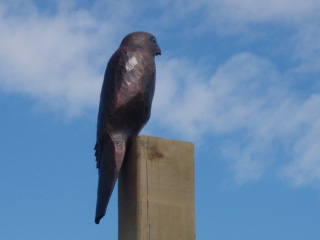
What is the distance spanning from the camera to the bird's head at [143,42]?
4734mm

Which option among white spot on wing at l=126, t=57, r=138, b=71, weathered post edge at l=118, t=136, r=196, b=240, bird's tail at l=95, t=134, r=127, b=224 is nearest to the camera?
weathered post edge at l=118, t=136, r=196, b=240

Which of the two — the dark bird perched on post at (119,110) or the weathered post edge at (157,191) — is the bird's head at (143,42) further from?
the weathered post edge at (157,191)

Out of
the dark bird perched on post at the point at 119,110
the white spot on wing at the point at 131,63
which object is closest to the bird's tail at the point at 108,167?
the dark bird perched on post at the point at 119,110

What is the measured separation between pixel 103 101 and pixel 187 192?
886 millimetres

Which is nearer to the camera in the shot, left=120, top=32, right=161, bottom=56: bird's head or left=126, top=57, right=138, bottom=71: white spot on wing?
left=126, top=57, right=138, bottom=71: white spot on wing

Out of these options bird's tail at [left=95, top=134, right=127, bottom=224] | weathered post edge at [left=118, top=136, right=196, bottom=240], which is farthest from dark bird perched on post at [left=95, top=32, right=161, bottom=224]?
weathered post edge at [left=118, top=136, right=196, bottom=240]

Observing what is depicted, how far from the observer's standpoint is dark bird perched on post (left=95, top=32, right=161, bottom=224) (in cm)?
415

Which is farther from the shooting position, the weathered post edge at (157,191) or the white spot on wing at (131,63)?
the white spot on wing at (131,63)

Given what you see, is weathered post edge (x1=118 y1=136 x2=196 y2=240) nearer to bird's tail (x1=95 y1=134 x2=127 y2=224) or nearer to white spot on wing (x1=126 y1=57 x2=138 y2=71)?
bird's tail (x1=95 y1=134 x2=127 y2=224)

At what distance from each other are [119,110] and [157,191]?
641 millimetres

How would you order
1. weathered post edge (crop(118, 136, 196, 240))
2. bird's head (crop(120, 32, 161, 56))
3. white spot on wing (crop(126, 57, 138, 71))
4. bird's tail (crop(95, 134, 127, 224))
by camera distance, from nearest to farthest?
weathered post edge (crop(118, 136, 196, 240)) < bird's tail (crop(95, 134, 127, 224)) < white spot on wing (crop(126, 57, 138, 71)) < bird's head (crop(120, 32, 161, 56))

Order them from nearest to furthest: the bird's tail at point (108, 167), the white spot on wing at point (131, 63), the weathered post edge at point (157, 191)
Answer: the weathered post edge at point (157, 191) → the bird's tail at point (108, 167) → the white spot on wing at point (131, 63)

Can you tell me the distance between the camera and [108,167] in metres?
4.16

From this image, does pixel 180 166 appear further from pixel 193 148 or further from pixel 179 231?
pixel 179 231
